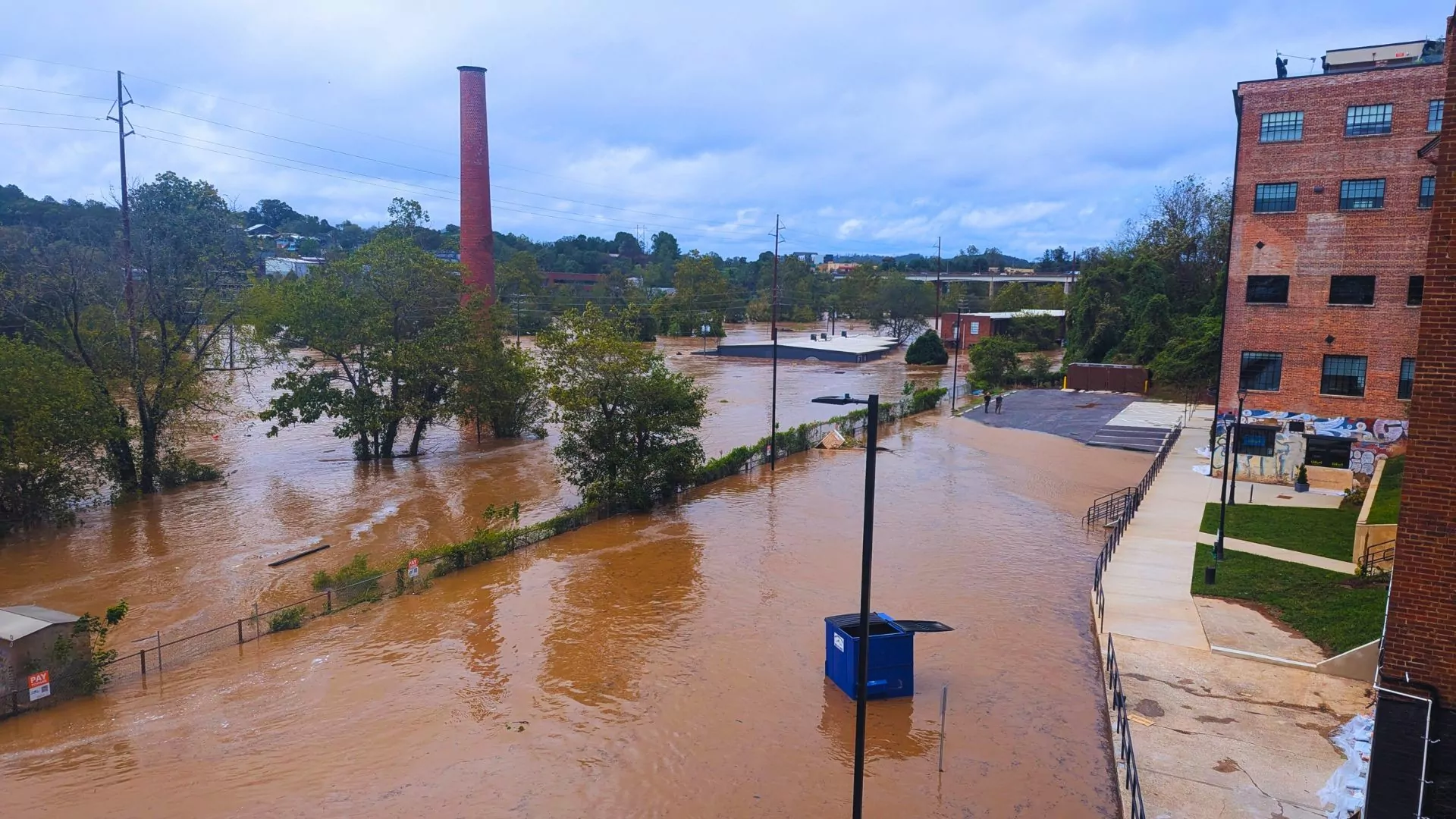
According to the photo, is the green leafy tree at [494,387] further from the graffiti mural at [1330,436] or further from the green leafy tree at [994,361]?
the green leafy tree at [994,361]

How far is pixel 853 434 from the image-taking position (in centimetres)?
4362

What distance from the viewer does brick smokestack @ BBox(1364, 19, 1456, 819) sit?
9453 millimetres

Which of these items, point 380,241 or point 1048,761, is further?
point 380,241

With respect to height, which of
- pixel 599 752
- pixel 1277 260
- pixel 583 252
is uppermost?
pixel 583 252

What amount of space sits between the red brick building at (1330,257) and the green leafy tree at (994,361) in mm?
28668

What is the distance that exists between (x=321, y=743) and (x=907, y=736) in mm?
9059

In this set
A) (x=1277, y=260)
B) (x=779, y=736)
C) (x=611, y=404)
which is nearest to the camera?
(x=779, y=736)

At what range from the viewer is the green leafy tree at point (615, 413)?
93.0ft

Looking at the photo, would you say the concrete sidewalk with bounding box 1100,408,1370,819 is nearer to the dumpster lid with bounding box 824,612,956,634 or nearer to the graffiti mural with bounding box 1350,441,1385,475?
the dumpster lid with bounding box 824,612,956,634

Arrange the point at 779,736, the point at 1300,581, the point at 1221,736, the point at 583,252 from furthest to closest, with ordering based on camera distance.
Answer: the point at 583,252
the point at 1300,581
the point at 779,736
the point at 1221,736

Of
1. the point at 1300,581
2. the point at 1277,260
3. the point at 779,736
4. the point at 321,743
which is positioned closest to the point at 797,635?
the point at 779,736

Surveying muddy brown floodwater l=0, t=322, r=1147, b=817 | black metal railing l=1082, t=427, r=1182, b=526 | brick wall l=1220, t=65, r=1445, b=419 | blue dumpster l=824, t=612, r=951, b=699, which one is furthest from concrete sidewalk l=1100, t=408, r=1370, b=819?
brick wall l=1220, t=65, r=1445, b=419

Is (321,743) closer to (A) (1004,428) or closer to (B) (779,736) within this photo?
(B) (779,736)

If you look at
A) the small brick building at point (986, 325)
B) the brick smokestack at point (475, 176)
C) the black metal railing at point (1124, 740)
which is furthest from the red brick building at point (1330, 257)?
the small brick building at point (986, 325)
